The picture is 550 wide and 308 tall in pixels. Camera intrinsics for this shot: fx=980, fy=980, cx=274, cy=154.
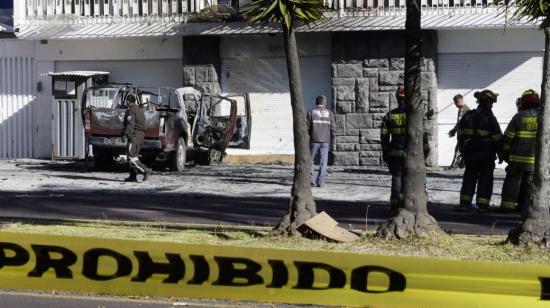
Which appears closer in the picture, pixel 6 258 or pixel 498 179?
pixel 6 258

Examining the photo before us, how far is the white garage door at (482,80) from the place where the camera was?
22.5m

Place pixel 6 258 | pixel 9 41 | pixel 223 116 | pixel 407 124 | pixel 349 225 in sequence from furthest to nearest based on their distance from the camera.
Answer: pixel 9 41 → pixel 223 116 → pixel 349 225 → pixel 407 124 → pixel 6 258

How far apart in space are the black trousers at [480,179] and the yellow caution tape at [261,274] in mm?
7292

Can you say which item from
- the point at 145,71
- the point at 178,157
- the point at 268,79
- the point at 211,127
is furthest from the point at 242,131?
the point at 145,71

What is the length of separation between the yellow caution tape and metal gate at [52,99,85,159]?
17002 millimetres

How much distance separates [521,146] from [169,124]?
8.85 m

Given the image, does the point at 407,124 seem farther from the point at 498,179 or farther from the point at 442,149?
the point at 442,149

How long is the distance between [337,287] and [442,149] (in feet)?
53.6

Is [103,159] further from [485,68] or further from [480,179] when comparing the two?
[480,179]

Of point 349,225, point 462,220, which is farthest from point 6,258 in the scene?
point 462,220

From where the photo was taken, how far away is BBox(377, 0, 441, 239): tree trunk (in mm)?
10602

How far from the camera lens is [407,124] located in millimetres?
10805

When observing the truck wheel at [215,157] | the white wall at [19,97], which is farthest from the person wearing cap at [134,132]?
the white wall at [19,97]

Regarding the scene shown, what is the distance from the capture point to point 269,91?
24250 millimetres
